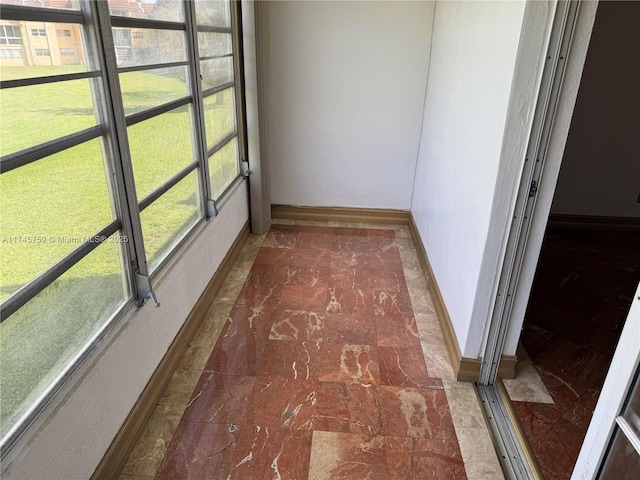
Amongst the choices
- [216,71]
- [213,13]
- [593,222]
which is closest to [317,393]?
[216,71]

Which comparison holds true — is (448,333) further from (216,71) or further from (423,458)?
(216,71)

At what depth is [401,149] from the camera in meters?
3.82

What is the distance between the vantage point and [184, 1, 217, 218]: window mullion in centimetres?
226

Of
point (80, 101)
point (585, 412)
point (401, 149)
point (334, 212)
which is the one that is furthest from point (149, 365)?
point (401, 149)

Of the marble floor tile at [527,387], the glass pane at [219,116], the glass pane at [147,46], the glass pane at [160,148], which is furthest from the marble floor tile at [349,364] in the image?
the glass pane at [147,46]

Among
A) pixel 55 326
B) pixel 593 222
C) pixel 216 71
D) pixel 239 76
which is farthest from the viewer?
pixel 593 222

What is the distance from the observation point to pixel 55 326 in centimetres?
137

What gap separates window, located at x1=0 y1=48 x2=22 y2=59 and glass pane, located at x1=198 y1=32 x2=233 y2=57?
1.44 m

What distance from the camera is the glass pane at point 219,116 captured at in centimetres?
271

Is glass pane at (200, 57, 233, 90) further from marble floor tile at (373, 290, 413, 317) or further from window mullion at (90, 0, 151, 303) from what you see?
marble floor tile at (373, 290, 413, 317)

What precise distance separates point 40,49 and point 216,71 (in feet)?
5.50

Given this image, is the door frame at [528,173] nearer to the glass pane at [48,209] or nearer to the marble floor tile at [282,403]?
the marble floor tile at [282,403]

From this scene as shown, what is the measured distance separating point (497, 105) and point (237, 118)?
201 centimetres

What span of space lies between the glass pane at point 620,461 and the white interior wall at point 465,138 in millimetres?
919
